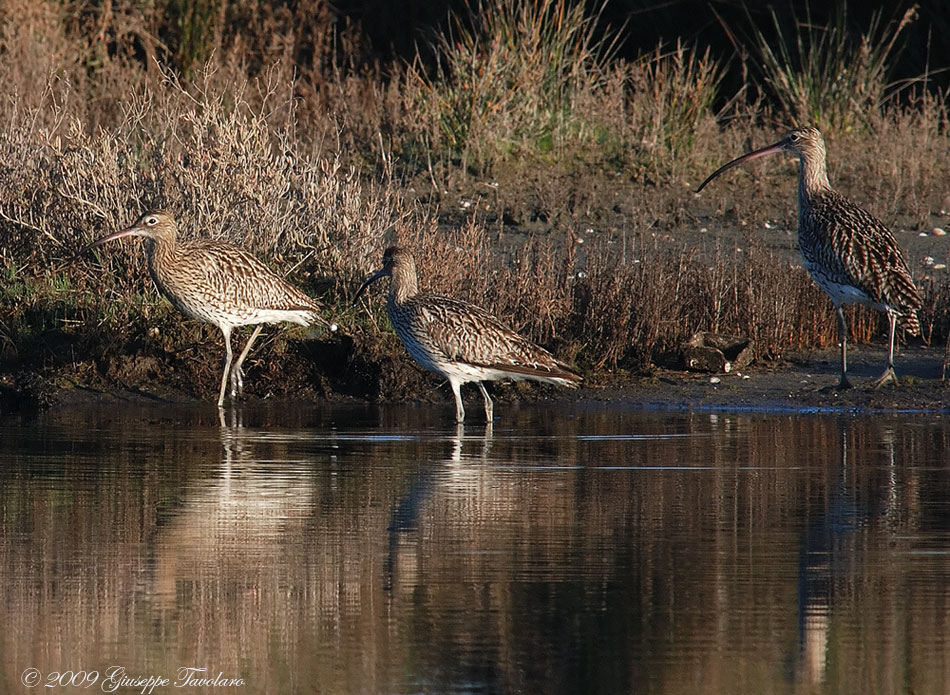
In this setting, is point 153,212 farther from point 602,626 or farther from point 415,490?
point 602,626

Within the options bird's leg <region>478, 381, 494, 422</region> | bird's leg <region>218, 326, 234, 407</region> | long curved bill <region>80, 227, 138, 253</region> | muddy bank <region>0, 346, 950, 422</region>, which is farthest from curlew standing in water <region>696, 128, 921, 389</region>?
long curved bill <region>80, 227, 138, 253</region>

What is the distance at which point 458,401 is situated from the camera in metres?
12.1

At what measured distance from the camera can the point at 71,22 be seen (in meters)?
21.8

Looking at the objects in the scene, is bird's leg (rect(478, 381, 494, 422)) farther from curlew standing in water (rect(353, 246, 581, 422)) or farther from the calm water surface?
the calm water surface

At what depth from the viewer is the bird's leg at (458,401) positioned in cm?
1206

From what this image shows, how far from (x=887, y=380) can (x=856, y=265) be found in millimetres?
905

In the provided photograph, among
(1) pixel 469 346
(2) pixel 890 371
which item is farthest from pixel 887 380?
(1) pixel 469 346

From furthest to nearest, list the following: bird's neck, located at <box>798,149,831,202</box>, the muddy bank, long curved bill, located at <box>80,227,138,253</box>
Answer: bird's neck, located at <box>798,149,831,202</box>
long curved bill, located at <box>80,227,138,253</box>
the muddy bank

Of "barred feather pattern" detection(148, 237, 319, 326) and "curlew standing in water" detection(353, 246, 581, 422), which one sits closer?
"curlew standing in water" detection(353, 246, 581, 422)

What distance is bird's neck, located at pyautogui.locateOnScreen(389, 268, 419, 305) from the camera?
1280 cm

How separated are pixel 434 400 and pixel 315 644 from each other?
288 inches

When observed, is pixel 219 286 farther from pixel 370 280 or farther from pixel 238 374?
pixel 370 280

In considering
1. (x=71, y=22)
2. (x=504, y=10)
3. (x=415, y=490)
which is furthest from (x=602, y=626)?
(x=71, y=22)

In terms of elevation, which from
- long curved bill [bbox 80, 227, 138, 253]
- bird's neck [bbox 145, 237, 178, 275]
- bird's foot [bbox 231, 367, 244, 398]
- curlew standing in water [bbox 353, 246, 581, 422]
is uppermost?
long curved bill [bbox 80, 227, 138, 253]
